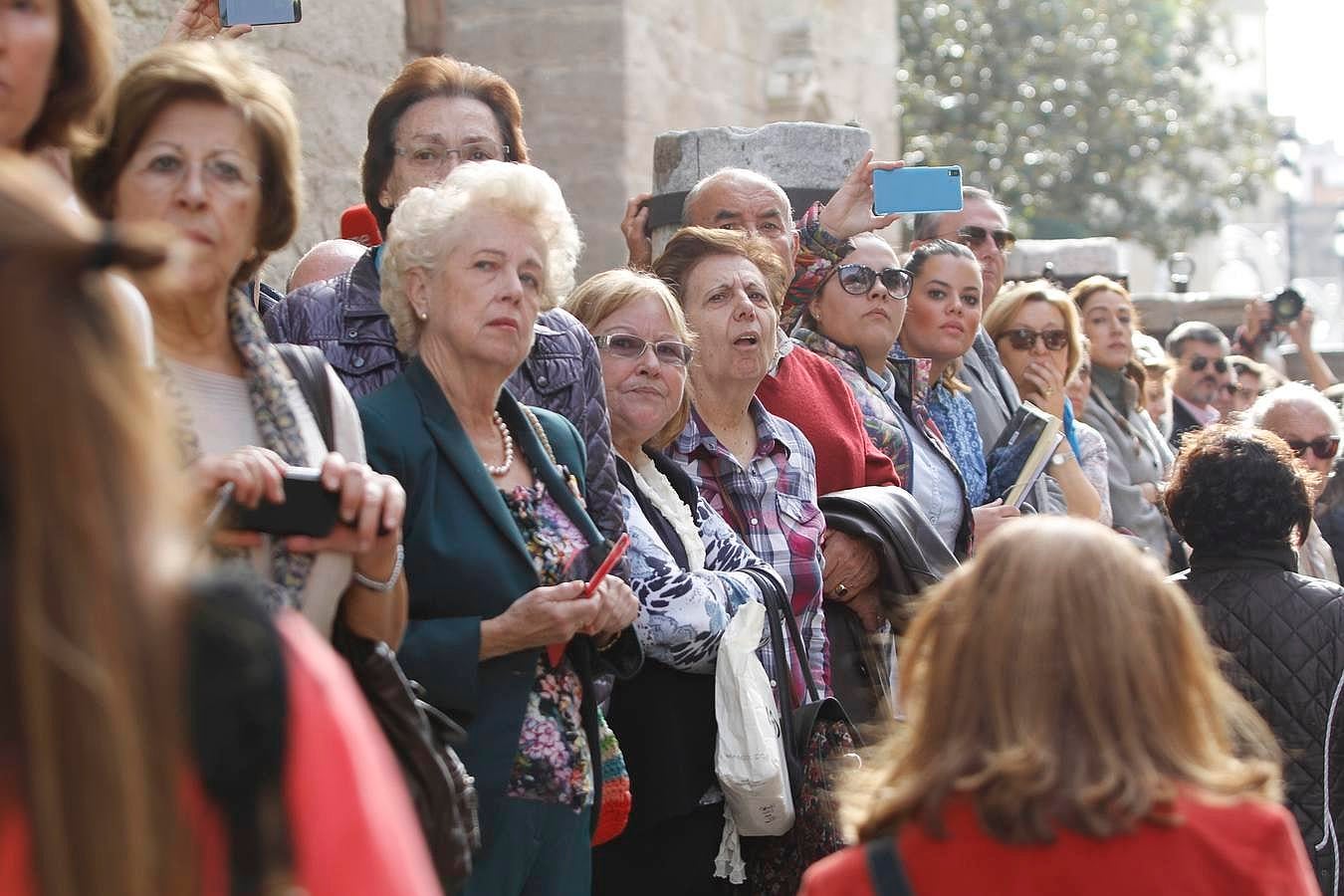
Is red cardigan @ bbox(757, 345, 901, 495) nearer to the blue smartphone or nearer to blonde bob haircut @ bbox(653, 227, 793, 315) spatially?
blonde bob haircut @ bbox(653, 227, 793, 315)

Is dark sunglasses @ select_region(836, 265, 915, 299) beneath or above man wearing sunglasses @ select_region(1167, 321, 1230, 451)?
above

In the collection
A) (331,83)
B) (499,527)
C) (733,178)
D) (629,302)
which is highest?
(331,83)

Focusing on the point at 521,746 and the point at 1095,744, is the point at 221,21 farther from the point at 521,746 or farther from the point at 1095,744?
the point at 1095,744

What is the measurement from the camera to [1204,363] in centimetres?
970

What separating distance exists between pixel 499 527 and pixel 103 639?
7.11ft

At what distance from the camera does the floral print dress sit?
3.44 meters

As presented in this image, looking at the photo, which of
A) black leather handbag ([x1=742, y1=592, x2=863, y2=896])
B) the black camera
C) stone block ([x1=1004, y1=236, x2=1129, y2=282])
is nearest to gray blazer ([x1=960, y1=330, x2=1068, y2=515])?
black leather handbag ([x1=742, y1=592, x2=863, y2=896])

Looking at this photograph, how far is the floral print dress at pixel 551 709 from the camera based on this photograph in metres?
3.44

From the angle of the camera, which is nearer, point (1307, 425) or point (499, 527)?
point (499, 527)

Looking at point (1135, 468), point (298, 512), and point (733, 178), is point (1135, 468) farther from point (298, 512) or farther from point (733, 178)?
point (298, 512)

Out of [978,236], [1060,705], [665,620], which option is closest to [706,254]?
[665,620]

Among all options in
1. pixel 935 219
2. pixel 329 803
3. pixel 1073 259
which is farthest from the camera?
pixel 1073 259

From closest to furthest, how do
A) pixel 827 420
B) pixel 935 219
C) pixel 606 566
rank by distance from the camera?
1. pixel 606 566
2. pixel 827 420
3. pixel 935 219

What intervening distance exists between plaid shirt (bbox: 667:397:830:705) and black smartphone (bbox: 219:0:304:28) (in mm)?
1342
